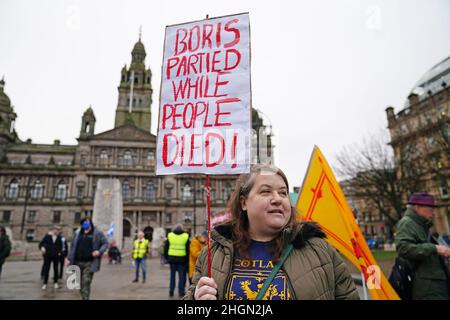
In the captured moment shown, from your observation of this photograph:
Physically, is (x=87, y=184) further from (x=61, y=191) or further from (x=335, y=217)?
(x=335, y=217)

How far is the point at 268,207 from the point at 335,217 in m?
2.61

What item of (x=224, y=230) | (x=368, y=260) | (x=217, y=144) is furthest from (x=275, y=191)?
(x=368, y=260)

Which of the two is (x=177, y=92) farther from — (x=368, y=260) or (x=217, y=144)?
(x=368, y=260)

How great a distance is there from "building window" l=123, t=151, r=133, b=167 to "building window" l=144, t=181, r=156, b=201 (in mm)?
4906

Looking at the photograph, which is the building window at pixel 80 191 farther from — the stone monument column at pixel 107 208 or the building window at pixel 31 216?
the stone monument column at pixel 107 208

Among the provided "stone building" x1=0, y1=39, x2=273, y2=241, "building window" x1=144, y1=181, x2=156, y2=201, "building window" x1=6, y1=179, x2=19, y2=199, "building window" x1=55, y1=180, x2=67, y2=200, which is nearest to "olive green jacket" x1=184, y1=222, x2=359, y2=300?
"stone building" x1=0, y1=39, x2=273, y2=241

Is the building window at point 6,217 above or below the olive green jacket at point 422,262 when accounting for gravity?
below

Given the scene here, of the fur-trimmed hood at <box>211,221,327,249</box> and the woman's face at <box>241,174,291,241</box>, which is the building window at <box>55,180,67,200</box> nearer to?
the fur-trimmed hood at <box>211,221,327,249</box>

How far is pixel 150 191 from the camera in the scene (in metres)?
51.3

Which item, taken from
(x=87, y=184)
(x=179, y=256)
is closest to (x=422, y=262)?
(x=179, y=256)

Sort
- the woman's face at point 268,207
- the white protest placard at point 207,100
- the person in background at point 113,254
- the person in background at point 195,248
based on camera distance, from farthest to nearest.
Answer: the person in background at point 113,254 < the person in background at point 195,248 < the white protest placard at point 207,100 < the woman's face at point 268,207

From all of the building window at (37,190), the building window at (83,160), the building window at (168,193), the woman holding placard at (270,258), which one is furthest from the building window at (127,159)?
the woman holding placard at (270,258)

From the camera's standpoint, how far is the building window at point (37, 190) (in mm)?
48938
